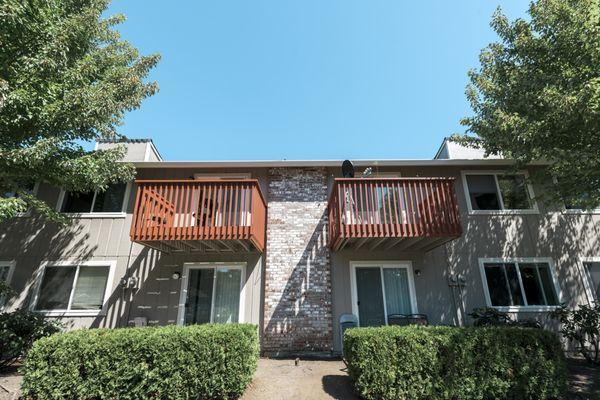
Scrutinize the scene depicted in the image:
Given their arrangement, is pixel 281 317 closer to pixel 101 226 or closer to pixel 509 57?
pixel 101 226

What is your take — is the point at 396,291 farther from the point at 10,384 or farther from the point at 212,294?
the point at 10,384

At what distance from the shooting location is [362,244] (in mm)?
8141

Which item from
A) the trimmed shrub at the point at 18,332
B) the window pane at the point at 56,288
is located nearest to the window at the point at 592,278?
the trimmed shrub at the point at 18,332

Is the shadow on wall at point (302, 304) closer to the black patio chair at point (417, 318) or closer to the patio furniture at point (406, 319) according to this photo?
the patio furniture at point (406, 319)

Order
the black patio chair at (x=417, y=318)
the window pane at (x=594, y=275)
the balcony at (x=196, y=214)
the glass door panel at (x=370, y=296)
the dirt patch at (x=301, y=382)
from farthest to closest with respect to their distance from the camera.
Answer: the window pane at (x=594, y=275), the glass door panel at (x=370, y=296), the black patio chair at (x=417, y=318), the balcony at (x=196, y=214), the dirt patch at (x=301, y=382)

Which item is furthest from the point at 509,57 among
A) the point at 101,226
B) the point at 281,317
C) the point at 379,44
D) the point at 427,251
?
the point at 101,226

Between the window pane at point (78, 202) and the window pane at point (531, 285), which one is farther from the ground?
the window pane at point (78, 202)

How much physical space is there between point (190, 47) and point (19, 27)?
187 inches

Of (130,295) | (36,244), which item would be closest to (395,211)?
(130,295)

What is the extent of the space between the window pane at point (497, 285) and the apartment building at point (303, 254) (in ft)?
0.10

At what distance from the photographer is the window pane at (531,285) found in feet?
26.6

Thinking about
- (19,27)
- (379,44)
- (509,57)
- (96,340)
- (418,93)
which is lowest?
(96,340)

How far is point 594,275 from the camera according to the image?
27.3 ft

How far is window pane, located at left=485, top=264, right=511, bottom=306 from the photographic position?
8.11 meters
